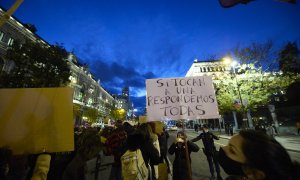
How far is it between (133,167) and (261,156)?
2.37 metres

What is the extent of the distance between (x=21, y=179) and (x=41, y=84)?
786 inches

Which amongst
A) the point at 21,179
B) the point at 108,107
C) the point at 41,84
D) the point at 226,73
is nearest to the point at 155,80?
the point at 21,179

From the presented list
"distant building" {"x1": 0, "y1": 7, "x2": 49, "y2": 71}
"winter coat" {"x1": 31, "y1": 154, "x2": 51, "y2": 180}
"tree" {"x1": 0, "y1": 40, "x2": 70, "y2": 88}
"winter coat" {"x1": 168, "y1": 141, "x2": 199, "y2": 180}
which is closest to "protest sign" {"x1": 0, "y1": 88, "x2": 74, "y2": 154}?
"winter coat" {"x1": 31, "y1": 154, "x2": 51, "y2": 180}

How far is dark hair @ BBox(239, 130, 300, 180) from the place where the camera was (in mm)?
1374

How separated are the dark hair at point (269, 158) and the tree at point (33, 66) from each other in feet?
73.4

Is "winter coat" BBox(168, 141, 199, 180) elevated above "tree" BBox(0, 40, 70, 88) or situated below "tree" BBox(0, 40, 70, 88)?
below

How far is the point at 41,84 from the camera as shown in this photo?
20469mm

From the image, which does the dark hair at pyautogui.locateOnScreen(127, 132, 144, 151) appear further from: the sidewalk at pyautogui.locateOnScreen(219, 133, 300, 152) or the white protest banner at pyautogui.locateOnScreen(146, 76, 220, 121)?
the sidewalk at pyautogui.locateOnScreen(219, 133, 300, 152)

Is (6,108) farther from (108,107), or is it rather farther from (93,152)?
(108,107)

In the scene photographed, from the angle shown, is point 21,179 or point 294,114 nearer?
point 21,179

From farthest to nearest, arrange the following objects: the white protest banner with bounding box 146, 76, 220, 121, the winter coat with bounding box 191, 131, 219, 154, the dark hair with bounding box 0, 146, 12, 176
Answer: the winter coat with bounding box 191, 131, 219, 154
the white protest banner with bounding box 146, 76, 220, 121
the dark hair with bounding box 0, 146, 12, 176

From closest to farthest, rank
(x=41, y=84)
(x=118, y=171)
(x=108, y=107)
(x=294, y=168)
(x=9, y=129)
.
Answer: (x=294, y=168)
(x=9, y=129)
(x=118, y=171)
(x=41, y=84)
(x=108, y=107)

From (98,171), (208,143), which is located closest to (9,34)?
(98,171)

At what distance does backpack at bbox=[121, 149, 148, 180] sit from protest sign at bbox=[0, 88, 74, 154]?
1.04m
